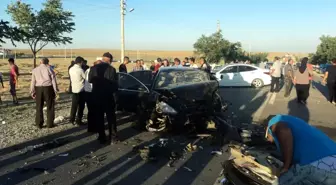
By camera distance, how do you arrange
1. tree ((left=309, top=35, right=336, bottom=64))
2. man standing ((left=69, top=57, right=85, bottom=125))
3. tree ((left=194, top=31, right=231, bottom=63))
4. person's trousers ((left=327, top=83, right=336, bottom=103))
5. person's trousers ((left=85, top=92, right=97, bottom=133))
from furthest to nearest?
tree ((left=309, top=35, right=336, bottom=64)) < tree ((left=194, top=31, right=231, bottom=63)) < person's trousers ((left=327, top=83, right=336, bottom=103)) < man standing ((left=69, top=57, right=85, bottom=125)) < person's trousers ((left=85, top=92, right=97, bottom=133))

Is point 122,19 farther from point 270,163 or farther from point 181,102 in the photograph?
point 270,163

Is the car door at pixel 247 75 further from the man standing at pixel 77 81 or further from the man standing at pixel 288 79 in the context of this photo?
the man standing at pixel 77 81

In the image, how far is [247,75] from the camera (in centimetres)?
2255

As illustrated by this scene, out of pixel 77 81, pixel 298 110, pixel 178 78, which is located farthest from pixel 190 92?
pixel 298 110

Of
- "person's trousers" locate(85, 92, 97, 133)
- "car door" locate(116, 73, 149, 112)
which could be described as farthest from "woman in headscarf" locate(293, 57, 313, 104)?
"person's trousers" locate(85, 92, 97, 133)

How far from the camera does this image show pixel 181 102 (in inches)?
326

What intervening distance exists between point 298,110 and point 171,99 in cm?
586

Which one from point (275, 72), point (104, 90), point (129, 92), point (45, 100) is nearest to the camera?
point (104, 90)

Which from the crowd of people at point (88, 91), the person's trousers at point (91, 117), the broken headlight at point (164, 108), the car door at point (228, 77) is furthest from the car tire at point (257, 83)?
the person's trousers at point (91, 117)

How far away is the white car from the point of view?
73.8 feet

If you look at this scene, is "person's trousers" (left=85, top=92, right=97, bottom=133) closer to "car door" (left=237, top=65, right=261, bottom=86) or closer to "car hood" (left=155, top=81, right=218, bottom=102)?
"car hood" (left=155, top=81, right=218, bottom=102)

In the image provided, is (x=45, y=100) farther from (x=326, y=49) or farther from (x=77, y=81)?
(x=326, y=49)

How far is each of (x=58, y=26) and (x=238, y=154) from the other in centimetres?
1935

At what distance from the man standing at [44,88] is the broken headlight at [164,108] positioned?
8.52ft
